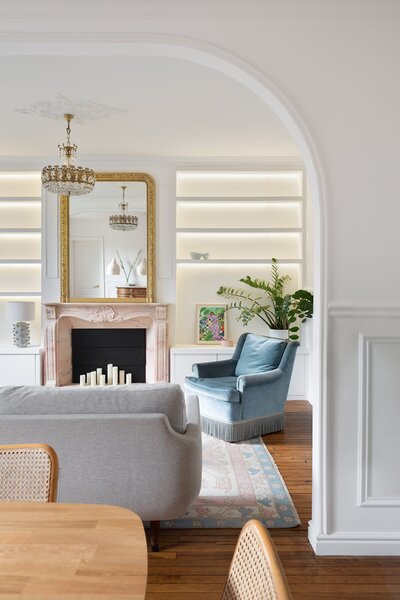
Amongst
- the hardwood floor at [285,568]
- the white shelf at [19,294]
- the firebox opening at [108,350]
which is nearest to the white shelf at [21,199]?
the white shelf at [19,294]

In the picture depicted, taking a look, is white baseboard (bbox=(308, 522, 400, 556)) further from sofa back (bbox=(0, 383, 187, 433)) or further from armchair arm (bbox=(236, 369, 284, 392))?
armchair arm (bbox=(236, 369, 284, 392))

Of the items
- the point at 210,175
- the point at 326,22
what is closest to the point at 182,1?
the point at 326,22

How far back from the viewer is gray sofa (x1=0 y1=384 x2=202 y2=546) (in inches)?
92.7

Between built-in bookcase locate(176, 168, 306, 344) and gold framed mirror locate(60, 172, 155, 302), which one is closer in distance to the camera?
gold framed mirror locate(60, 172, 155, 302)

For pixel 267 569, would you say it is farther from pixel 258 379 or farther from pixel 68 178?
pixel 68 178

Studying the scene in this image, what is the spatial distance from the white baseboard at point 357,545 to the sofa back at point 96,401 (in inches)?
35.8

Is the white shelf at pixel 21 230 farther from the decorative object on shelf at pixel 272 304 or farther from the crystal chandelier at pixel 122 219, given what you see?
the decorative object on shelf at pixel 272 304

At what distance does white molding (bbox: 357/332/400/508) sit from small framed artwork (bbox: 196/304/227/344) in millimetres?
3599

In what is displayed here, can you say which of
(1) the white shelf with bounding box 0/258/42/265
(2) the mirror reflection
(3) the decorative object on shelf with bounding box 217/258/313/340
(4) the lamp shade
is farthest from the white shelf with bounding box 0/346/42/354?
(3) the decorative object on shelf with bounding box 217/258/313/340

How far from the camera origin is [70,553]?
108 cm

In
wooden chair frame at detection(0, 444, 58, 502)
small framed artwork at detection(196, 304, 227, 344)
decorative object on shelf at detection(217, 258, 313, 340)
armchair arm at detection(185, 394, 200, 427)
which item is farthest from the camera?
small framed artwork at detection(196, 304, 227, 344)

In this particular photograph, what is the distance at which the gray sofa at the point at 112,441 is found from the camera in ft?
7.73

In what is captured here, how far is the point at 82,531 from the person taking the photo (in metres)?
1.17

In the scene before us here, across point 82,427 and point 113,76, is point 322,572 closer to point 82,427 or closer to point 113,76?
point 82,427
